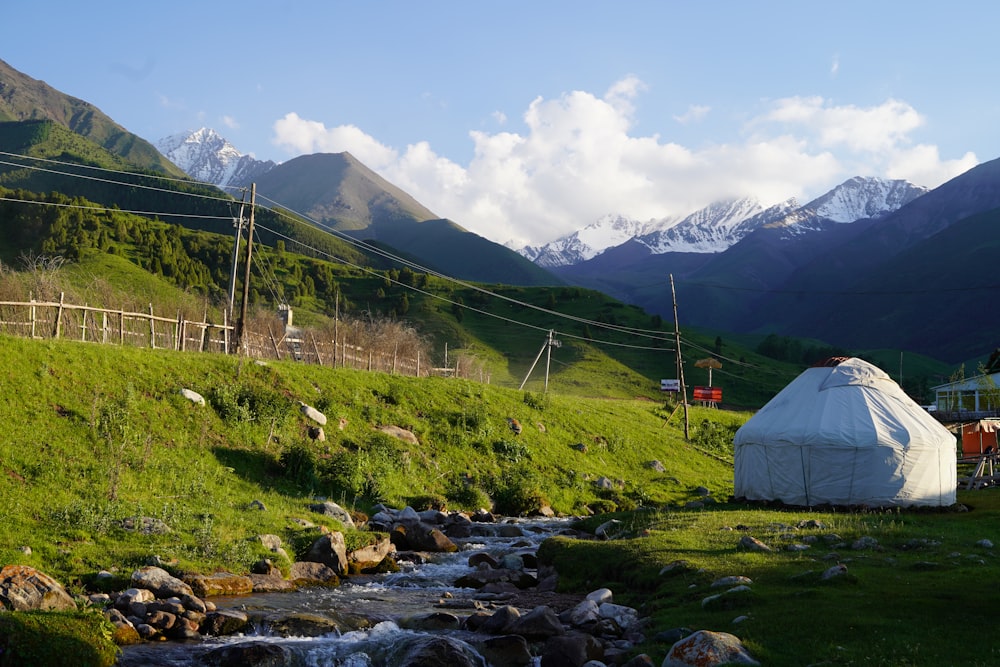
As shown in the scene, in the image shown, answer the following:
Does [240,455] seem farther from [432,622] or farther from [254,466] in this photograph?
[432,622]

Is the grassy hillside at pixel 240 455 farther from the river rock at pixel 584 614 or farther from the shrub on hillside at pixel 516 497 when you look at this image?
the river rock at pixel 584 614

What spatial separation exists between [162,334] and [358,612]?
25612 millimetres

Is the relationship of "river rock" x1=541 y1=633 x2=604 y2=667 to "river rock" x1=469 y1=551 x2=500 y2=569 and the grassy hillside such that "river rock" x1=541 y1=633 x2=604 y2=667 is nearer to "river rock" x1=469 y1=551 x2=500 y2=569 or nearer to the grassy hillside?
the grassy hillside

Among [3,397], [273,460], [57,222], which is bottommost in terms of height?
[273,460]

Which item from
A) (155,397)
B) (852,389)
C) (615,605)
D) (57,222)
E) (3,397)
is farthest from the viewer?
(57,222)

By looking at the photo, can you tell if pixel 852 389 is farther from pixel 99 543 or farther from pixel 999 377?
pixel 999 377

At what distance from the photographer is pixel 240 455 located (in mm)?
25734

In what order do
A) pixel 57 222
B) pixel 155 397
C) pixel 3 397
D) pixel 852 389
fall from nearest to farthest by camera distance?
pixel 3 397, pixel 155 397, pixel 852 389, pixel 57 222

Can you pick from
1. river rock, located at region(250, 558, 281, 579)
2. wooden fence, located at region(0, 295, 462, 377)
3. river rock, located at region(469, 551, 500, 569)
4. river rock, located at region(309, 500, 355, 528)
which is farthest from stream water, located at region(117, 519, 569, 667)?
wooden fence, located at region(0, 295, 462, 377)

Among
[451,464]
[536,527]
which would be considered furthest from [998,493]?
[451,464]

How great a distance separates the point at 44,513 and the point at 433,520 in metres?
12.4

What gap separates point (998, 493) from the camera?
111ft

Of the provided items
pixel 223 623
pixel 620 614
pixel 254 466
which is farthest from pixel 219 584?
pixel 254 466

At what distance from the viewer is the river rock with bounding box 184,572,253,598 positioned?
1525 centimetres
